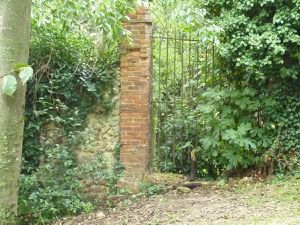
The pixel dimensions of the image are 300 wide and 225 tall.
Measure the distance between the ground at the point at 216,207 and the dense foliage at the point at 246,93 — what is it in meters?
0.51

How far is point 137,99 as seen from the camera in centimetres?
650

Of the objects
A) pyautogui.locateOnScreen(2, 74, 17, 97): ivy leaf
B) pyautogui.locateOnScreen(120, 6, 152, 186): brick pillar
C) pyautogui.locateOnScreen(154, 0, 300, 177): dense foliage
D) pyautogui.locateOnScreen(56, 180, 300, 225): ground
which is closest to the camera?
pyautogui.locateOnScreen(2, 74, 17, 97): ivy leaf

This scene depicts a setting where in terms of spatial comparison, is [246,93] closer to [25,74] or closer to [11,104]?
[11,104]

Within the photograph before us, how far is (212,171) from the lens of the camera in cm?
690

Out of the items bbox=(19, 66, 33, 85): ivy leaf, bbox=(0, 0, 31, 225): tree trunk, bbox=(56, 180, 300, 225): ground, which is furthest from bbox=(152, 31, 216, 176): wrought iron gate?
bbox=(19, 66, 33, 85): ivy leaf

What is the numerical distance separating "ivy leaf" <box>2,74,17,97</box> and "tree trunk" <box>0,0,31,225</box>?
151 mm

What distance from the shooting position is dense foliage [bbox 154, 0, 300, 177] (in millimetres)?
5848

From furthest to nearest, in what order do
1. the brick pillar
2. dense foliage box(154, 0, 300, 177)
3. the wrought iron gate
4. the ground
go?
the wrought iron gate
the brick pillar
dense foliage box(154, 0, 300, 177)
the ground

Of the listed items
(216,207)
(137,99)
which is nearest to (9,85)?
(216,207)

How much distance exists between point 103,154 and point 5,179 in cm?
427

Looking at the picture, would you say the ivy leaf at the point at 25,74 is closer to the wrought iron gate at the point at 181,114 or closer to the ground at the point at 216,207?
the ground at the point at 216,207

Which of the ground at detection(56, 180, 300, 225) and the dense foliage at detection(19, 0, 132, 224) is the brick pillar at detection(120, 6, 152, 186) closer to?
the dense foliage at detection(19, 0, 132, 224)

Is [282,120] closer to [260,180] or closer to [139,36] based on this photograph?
[260,180]

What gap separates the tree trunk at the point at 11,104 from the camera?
2.32 metres
